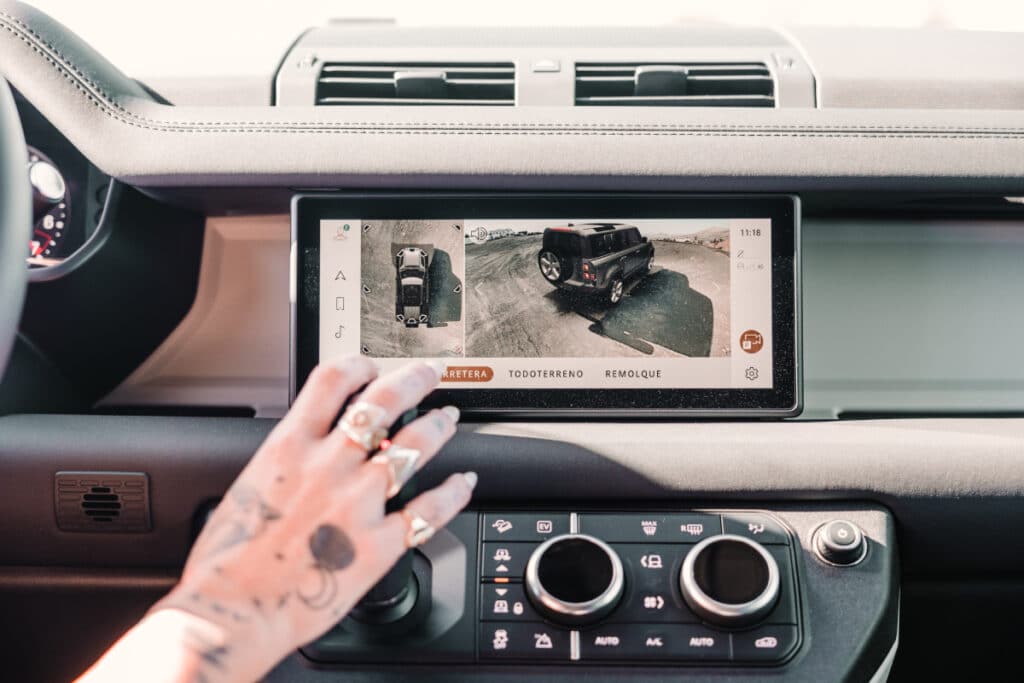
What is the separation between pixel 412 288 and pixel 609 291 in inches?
9.0

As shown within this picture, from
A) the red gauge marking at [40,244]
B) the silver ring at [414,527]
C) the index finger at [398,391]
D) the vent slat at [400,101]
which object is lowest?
the silver ring at [414,527]

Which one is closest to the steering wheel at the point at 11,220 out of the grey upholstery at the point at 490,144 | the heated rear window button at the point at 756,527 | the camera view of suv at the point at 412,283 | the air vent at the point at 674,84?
the grey upholstery at the point at 490,144

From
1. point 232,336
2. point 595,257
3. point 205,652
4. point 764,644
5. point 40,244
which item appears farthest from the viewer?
point 232,336

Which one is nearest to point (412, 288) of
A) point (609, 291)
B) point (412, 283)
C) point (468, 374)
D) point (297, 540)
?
point (412, 283)

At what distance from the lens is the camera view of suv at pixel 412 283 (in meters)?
0.90

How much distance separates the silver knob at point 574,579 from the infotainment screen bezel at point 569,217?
16 cm

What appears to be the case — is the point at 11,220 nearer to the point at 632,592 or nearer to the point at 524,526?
the point at 524,526

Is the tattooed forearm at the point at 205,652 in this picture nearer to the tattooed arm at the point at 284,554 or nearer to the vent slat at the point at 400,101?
the tattooed arm at the point at 284,554

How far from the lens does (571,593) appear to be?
78 centimetres

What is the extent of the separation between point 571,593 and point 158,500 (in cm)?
47

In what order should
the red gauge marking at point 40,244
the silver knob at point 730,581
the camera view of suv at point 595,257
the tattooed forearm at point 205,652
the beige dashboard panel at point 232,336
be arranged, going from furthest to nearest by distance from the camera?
the beige dashboard panel at point 232,336, the red gauge marking at point 40,244, the camera view of suv at point 595,257, the silver knob at point 730,581, the tattooed forearm at point 205,652

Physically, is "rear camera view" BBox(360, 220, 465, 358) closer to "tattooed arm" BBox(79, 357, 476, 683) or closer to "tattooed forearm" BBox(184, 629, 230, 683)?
"tattooed arm" BBox(79, 357, 476, 683)

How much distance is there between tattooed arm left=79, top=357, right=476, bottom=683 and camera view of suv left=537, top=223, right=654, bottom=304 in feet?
0.92

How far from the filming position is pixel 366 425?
67 cm
